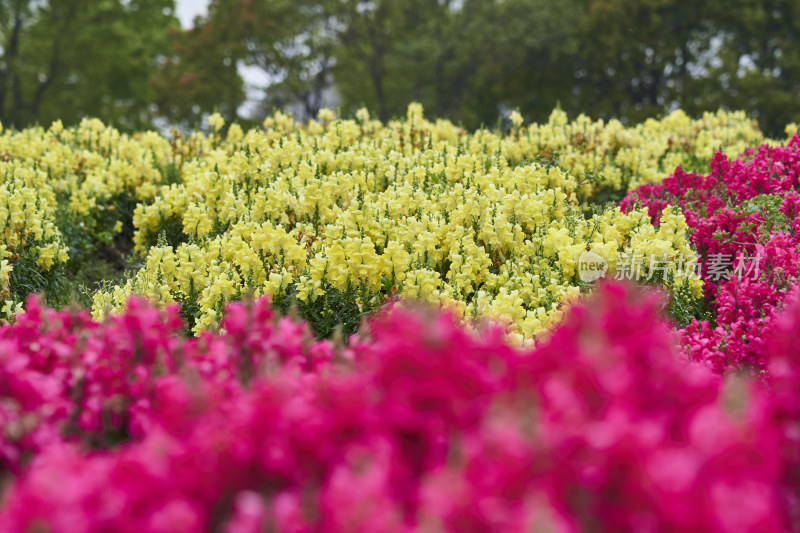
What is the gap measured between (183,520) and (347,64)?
27.6 m

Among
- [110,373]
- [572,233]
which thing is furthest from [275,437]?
[572,233]

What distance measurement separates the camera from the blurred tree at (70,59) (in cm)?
2556

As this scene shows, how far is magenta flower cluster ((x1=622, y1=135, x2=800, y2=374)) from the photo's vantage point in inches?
177

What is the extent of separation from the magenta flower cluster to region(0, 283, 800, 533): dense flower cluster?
2258mm

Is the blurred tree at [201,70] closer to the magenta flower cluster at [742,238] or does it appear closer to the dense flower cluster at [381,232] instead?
the dense flower cluster at [381,232]

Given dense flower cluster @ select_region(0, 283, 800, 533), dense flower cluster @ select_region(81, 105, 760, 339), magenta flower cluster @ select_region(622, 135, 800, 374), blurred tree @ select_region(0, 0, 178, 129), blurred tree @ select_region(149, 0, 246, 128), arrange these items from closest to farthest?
1. dense flower cluster @ select_region(0, 283, 800, 533)
2. magenta flower cluster @ select_region(622, 135, 800, 374)
3. dense flower cluster @ select_region(81, 105, 760, 339)
4. blurred tree @ select_region(0, 0, 178, 129)
5. blurred tree @ select_region(149, 0, 246, 128)

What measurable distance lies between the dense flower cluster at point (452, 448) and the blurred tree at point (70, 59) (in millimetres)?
24904

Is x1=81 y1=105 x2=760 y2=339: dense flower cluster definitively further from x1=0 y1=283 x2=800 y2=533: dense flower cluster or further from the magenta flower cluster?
x1=0 y1=283 x2=800 y2=533: dense flower cluster

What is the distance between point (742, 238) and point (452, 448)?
17.1 feet

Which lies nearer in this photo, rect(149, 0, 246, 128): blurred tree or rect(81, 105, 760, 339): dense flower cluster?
rect(81, 105, 760, 339): dense flower cluster

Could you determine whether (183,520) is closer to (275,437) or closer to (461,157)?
(275,437)

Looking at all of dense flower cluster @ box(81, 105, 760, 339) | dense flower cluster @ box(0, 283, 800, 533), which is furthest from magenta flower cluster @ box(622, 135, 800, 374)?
dense flower cluster @ box(0, 283, 800, 533)

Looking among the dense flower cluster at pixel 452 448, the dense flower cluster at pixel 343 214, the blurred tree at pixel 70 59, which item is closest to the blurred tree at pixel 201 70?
the blurred tree at pixel 70 59

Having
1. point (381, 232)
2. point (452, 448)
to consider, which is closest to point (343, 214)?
point (381, 232)
